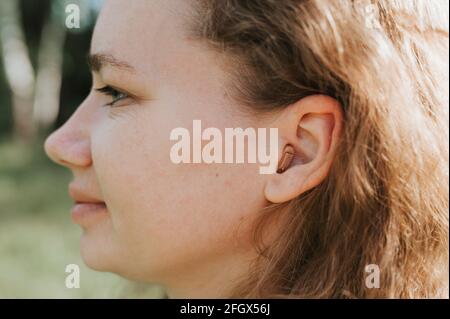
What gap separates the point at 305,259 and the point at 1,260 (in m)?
3.65

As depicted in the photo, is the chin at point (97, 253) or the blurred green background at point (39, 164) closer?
the chin at point (97, 253)

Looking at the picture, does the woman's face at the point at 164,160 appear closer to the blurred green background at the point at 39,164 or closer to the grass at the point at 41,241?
the blurred green background at the point at 39,164

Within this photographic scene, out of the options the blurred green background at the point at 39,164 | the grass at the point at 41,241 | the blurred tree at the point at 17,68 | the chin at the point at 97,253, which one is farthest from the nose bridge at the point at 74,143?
the blurred tree at the point at 17,68

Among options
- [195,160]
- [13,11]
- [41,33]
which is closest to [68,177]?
[13,11]

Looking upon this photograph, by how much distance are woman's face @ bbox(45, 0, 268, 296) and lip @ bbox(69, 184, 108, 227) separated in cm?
7

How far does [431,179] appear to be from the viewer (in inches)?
65.6

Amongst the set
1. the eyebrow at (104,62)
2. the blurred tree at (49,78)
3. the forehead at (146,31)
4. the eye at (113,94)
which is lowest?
the eye at (113,94)

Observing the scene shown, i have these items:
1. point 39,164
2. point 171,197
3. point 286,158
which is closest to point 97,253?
point 171,197

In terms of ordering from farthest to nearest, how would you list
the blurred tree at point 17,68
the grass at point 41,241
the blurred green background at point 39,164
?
1. the blurred tree at point 17,68
2. the blurred green background at point 39,164
3. the grass at point 41,241

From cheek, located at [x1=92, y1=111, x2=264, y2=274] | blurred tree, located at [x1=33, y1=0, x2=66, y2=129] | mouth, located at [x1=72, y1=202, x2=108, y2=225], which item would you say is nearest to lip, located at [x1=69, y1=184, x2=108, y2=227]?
mouth, located at [x1=72, y1=202, x2=108, y2=225]

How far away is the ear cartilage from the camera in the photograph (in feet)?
5.31

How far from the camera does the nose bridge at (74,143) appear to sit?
1772 millimetres

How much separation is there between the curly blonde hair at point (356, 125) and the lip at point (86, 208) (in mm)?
462

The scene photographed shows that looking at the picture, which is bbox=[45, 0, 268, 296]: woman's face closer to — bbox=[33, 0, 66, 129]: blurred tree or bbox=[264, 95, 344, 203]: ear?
bbox=[264, 95, 344, 203]: ear
